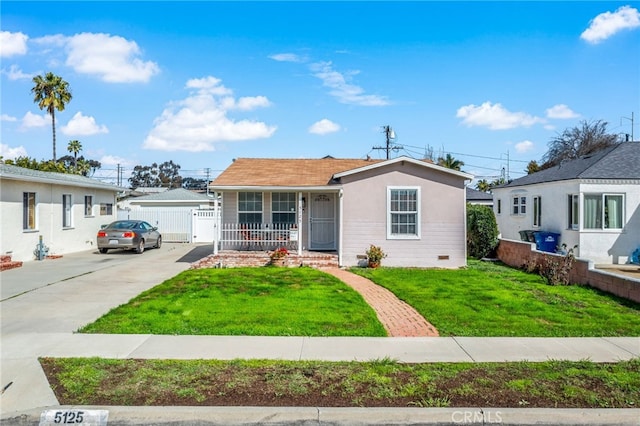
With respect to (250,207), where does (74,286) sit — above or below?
below

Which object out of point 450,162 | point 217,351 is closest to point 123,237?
point 217,351

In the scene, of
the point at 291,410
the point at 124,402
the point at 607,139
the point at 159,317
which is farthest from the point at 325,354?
the point at 607,139

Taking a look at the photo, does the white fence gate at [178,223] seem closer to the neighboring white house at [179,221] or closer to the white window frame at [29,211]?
the neighboring white house at [179,221]

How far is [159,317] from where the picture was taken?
8.35 metres

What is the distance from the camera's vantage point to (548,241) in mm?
18766

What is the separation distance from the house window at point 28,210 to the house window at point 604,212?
21.4 metres

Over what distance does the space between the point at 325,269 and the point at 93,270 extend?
756 cm

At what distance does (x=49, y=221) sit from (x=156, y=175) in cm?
7471

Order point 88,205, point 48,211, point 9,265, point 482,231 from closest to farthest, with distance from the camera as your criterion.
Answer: point 9,265
point 482,231
point 48,211
point 88,205

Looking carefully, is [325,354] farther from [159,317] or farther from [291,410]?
[159,317]

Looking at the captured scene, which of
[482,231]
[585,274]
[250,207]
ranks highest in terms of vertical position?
[250,207]

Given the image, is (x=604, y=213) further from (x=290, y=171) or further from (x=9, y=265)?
(x=9, y=265)

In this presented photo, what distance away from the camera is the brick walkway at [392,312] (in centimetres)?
766

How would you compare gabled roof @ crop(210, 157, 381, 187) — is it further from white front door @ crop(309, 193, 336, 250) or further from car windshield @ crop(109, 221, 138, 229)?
car windshield @ crop(109, 221, 138, 229)
